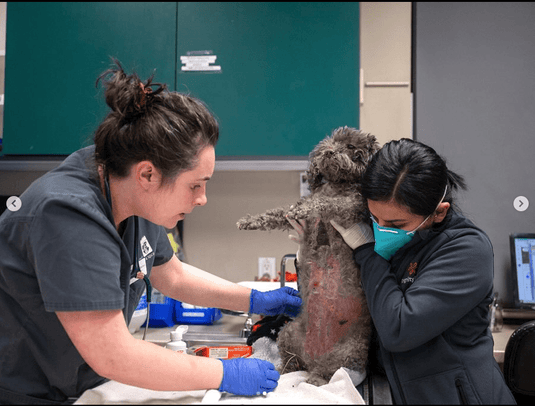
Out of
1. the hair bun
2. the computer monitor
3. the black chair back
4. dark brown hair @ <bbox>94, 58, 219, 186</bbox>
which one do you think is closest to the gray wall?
the computer monitor

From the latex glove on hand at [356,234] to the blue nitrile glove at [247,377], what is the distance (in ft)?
1.22

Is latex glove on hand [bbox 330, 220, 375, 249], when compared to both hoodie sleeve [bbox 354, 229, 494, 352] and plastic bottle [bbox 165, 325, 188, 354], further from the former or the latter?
plastic bottle [bbox 165, 325, 188, 354]

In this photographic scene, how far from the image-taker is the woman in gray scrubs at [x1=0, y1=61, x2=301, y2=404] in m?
0.87

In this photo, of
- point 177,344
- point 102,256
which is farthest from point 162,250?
point 102,256

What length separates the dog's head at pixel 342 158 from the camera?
4.04 feet

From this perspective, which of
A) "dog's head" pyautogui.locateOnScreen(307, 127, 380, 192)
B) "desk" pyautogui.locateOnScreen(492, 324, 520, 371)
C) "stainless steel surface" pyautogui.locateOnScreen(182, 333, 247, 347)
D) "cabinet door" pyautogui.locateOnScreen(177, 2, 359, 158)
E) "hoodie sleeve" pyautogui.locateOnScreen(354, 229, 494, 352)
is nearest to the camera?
"hoodie sleeve" pyautogui.locateOnScreen(354, 229, 494, 352)

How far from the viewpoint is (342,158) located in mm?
1224

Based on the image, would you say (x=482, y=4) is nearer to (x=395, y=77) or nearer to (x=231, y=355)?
(x=395, y=77)

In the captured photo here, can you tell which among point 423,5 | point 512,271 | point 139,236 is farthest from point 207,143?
point 423,5

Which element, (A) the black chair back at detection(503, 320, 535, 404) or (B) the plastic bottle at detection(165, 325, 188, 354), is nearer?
(A) the black chair back at detection(503, 320, 535, 404)

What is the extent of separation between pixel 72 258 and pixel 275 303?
69 cm

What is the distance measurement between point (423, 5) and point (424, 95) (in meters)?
0.43

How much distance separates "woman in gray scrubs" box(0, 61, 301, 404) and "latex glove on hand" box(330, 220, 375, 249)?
0.36m

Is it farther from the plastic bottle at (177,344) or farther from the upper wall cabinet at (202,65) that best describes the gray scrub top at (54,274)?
the upper wall cabinet at (202,65)
